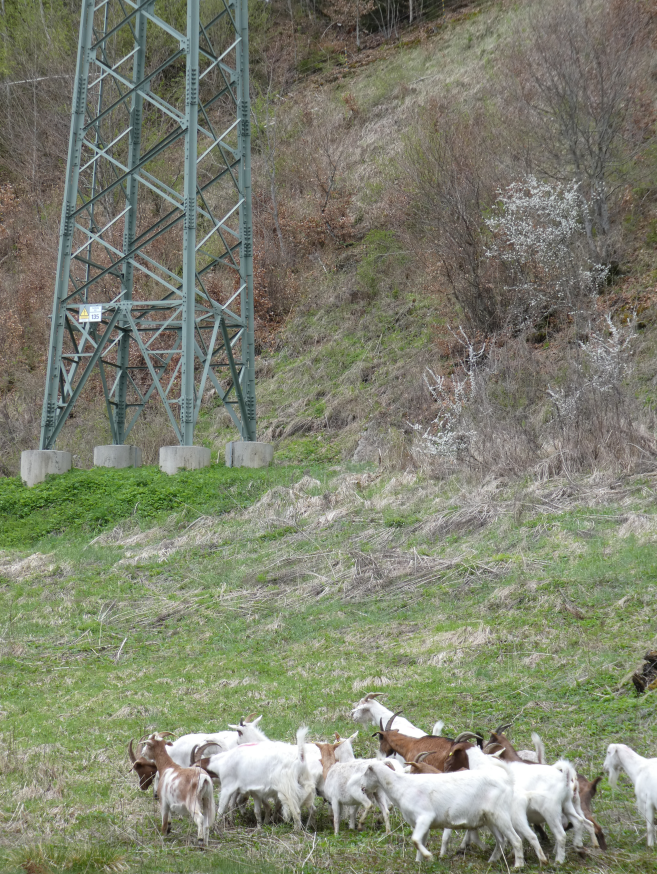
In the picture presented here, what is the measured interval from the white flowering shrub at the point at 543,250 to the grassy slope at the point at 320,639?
7.77 meters

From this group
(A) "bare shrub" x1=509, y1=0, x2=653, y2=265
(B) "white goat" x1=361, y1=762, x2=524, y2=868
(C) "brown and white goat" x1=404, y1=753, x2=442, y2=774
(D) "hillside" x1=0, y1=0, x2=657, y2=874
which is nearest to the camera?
(B) "white goat" x1=361, y1=762, x2=524, y2=868

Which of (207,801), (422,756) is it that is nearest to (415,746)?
(422,756)

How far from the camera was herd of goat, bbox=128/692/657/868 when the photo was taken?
4.56 metres

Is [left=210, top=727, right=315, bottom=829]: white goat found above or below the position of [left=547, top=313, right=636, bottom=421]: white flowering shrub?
below

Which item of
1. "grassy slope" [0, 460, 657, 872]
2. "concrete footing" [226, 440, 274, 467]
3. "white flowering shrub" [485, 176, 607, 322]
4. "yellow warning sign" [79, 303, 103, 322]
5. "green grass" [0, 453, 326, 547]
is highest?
"white flowering shrub" [485, 176, 607, 322]

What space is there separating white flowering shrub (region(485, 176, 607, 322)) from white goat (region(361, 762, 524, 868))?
16.7 m

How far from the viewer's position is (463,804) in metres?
4.54

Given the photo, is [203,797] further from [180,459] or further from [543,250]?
[543,250]

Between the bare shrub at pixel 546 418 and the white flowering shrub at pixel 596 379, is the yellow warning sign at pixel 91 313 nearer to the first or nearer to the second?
the bare shrub at pixel 546 418

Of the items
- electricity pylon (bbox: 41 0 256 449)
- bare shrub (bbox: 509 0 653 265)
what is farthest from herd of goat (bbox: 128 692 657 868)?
bare shrub (bbox: 509 0 653 265)

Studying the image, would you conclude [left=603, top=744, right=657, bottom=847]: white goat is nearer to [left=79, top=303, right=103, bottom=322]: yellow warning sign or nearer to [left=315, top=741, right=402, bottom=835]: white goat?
[left=315, top=741, right=402, bottom=835]: white goat

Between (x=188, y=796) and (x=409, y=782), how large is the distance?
1.32 metres

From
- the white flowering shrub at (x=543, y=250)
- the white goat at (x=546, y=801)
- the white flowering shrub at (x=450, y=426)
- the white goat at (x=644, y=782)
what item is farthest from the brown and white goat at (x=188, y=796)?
the white flowering shrub at (x=543, y=250)

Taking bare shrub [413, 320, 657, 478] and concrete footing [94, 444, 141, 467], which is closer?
bare shrub [413, 320, 657, 478]
